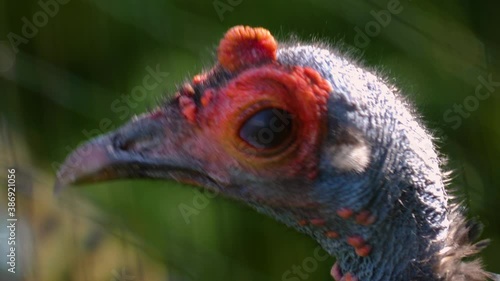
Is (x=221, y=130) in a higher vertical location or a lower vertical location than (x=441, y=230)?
higher

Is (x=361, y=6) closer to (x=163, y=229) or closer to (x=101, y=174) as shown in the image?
(x=163, y=229)

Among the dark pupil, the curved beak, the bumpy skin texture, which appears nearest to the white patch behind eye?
the bumpy skin texture

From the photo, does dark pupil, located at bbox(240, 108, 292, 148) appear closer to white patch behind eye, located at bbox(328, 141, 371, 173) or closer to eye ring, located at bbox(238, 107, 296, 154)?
eye ring, located at bbox(238, 107, 296, 154)

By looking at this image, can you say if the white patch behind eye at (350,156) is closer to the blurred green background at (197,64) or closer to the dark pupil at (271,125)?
the dark pupil at (271,125)

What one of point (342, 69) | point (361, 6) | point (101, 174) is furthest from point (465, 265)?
point (361, 6)

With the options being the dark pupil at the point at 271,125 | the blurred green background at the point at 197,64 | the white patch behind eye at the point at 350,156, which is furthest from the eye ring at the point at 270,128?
the blurred green background at the point at 197,64

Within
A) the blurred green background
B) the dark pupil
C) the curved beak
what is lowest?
the curved beak

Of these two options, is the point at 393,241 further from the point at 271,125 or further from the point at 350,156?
the point at 271,125
